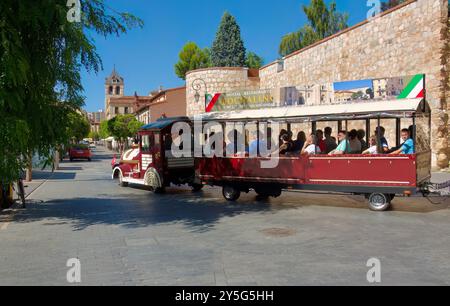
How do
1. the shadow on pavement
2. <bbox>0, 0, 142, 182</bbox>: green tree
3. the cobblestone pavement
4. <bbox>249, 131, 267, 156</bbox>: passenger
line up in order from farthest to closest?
<bbox>249, 131, 267, 156</bbox>: passenger
the shadow on pavement
<bbox>0, 0, 142, 182</bbox>: green tree
the cobblestone pavement

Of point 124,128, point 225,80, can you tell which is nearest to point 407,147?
point 225,80

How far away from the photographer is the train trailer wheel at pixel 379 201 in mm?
10906

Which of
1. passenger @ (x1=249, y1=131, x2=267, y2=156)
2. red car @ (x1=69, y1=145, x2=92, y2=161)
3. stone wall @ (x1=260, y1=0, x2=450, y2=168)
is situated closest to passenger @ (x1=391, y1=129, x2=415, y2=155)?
passenger @ (x1=249, y1=131, x2=267, y2=156)

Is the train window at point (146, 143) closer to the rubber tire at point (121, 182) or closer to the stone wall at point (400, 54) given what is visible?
the rubber tire at point (121, 182)

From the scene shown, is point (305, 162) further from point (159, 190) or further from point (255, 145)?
point (159, 190)

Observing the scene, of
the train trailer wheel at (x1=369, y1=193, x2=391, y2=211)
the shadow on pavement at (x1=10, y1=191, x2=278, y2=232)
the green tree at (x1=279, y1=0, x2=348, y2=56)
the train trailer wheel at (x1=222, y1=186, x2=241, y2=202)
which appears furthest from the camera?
the green tree at (x1=279, y1=0, x2=348, y2=56)

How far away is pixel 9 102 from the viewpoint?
27.0 feet

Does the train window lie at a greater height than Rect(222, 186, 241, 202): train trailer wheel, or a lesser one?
greater

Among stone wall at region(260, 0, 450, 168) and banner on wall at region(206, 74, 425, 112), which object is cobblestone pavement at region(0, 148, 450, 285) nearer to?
banner on wall at region(206, 74, 425, 112)

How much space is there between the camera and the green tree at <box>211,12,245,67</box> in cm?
6366

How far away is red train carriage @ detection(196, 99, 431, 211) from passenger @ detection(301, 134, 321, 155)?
143 mm

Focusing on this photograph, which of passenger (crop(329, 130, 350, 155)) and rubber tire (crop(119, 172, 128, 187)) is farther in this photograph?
rubber tire (crop(119, 172, 128, 187))
